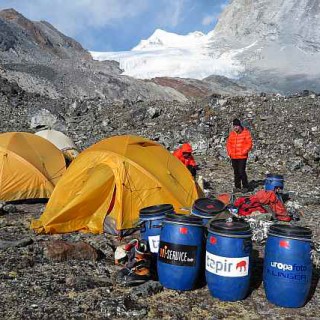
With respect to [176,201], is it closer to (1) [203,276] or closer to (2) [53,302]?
(1) [203,276]

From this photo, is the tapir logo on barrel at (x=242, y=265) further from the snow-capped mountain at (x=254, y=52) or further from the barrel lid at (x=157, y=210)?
the snow-capped mountain at (x=254, y=52)

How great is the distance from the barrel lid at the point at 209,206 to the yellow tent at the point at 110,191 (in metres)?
1.26

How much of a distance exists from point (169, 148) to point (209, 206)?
1029cm

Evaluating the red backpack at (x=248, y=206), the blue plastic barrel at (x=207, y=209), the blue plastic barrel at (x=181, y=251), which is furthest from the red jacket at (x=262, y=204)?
the blue plastic barrel at (x=181, y=251)

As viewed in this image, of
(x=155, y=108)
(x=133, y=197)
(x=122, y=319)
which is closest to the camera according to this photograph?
(x=122, y=319)

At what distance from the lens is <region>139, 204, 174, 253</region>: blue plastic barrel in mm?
5320

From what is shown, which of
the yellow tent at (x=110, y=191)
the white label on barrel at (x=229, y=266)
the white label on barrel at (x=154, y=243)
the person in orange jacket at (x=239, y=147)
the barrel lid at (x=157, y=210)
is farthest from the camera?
the person in orange jacket at (x=239, y=147)

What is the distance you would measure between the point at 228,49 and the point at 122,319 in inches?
4501

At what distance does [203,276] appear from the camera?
16.3ft

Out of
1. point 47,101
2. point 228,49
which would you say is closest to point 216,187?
point 47,101

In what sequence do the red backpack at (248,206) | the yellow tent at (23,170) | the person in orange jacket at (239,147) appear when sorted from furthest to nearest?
the person in orange jacket at (239,147) < the yellow tent at (23,170) < the red backpack at (248,206)

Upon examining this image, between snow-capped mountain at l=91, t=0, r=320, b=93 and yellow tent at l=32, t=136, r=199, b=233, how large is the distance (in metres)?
77.4

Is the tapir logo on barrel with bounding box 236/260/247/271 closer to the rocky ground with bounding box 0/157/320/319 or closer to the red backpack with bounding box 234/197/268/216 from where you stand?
the rocky ground with bounding box 0/157/320/319

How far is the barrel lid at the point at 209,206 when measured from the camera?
227 inches
